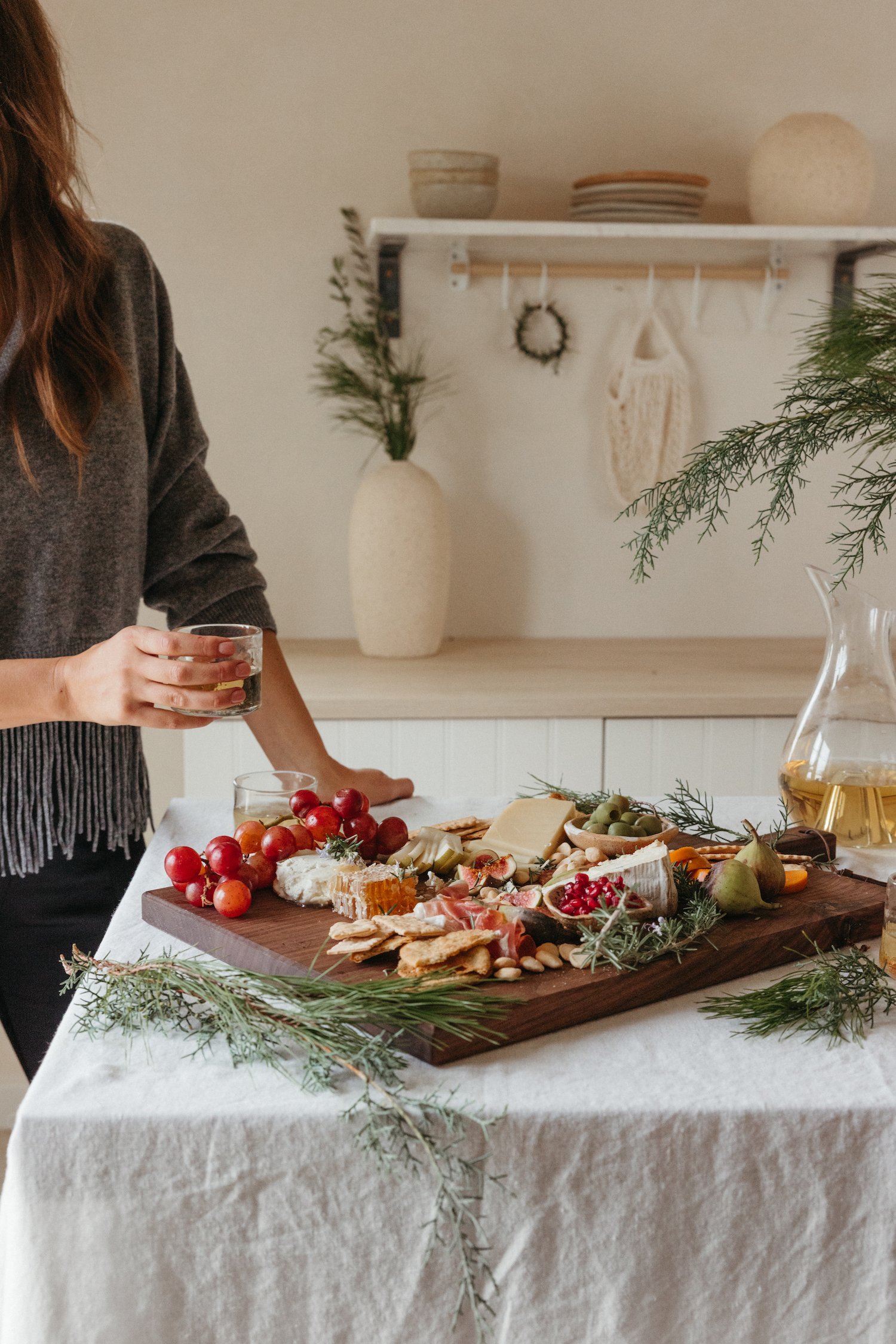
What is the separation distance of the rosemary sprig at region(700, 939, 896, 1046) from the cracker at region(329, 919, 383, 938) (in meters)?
0.21

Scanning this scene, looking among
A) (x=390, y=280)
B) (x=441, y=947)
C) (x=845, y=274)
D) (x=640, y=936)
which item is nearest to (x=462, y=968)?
(x=441, y=947)

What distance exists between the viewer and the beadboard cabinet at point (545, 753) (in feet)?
6.63

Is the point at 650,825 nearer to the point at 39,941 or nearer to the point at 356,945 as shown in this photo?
the point at 356,945

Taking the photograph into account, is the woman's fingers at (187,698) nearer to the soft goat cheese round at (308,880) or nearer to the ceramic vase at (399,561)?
the soft goat cheese round at (308,880)

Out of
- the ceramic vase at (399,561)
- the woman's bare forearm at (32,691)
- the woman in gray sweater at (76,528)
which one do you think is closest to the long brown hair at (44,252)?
the woman in gray sweater at (76,528)

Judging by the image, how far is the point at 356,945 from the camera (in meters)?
0.75

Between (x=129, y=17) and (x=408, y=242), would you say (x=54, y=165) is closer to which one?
(x=408, y=242)

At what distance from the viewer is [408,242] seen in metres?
2.36

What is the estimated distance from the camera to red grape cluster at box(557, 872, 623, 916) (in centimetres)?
80

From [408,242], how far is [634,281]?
0.49 meters

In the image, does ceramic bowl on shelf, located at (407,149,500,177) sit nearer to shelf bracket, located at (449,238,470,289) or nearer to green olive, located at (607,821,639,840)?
shelf bracket, located at (449,238,470,289)

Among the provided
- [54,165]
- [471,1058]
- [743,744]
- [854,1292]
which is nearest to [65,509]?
[54,165]

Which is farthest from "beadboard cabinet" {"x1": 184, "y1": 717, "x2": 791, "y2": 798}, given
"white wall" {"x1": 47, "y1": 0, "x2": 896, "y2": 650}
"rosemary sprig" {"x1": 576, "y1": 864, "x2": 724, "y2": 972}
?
"rosemary sprig" {"x1": 576, "y1": 864, "x2": 724, "y2": 972}

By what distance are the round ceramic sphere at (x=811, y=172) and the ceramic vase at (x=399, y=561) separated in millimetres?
837
